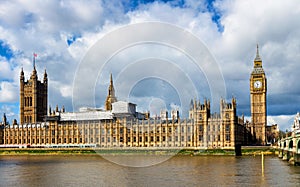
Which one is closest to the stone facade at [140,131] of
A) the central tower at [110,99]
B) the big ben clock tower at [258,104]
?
the big ben clock tower at [258,104]

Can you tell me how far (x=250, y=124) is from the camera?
13638 centimetres

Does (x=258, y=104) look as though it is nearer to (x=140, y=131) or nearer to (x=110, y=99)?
(x=140, y=131)

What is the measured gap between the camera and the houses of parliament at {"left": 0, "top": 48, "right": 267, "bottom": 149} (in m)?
111

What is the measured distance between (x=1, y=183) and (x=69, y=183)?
854cm

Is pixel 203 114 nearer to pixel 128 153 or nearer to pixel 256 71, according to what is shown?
pixel 128 153

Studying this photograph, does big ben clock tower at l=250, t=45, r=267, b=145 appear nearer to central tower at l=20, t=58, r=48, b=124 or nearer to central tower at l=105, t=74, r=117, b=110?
central tower at l=105, t=74, r=117, b=110

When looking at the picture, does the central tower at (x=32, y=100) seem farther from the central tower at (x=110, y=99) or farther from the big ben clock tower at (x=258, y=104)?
the big ben clock tower at (x=258, y=104)

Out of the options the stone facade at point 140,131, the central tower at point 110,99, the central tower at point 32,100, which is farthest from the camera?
the central tower at point 32,100

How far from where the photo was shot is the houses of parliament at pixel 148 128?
111 meters

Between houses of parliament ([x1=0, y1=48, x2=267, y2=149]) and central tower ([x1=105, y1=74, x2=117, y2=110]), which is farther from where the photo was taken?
central tower ([x1=105, y1=74, x2=117, y2=110])

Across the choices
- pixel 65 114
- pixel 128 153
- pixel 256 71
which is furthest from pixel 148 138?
pixel 256 71

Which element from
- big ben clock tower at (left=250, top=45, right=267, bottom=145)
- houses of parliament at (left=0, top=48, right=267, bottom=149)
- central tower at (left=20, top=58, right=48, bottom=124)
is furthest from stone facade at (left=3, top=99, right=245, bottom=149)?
central tower at (left=20, top=58, right=48, bottom=124)

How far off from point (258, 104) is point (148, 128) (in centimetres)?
3838

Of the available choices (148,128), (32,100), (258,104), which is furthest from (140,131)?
(32,100)
